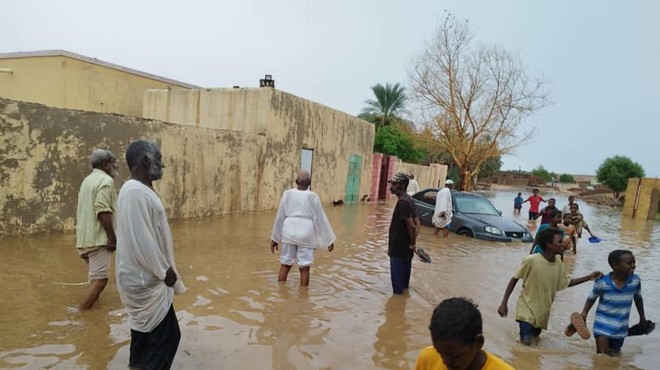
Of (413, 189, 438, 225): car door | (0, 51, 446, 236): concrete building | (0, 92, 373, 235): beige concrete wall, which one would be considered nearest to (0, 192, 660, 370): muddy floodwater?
(0, 92, 373, 235): beige concrete wall

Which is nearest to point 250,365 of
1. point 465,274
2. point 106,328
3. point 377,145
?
point 106,328

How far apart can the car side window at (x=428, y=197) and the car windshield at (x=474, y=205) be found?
96 centimetres

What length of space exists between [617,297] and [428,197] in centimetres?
961

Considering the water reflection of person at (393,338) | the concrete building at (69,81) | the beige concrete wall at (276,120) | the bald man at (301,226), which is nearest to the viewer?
the water reflection of person at (393,338)

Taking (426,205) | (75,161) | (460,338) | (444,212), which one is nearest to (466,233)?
(444,212)

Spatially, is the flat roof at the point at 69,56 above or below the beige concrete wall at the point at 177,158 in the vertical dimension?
above

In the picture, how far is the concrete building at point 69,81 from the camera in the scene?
15.6 metres

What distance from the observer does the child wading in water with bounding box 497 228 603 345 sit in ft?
14.9

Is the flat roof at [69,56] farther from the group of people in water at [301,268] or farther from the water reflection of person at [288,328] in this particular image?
the water reflection of person at [288,328]

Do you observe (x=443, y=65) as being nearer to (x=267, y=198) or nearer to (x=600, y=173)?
(x=267, y=198)

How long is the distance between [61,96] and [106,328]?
45.5 feet

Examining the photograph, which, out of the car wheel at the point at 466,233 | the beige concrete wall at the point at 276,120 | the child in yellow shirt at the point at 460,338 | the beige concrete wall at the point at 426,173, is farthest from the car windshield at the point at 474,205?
the beige concrete wall at the point at 426,173

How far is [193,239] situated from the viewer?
30.1ft

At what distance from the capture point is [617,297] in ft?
14.3
